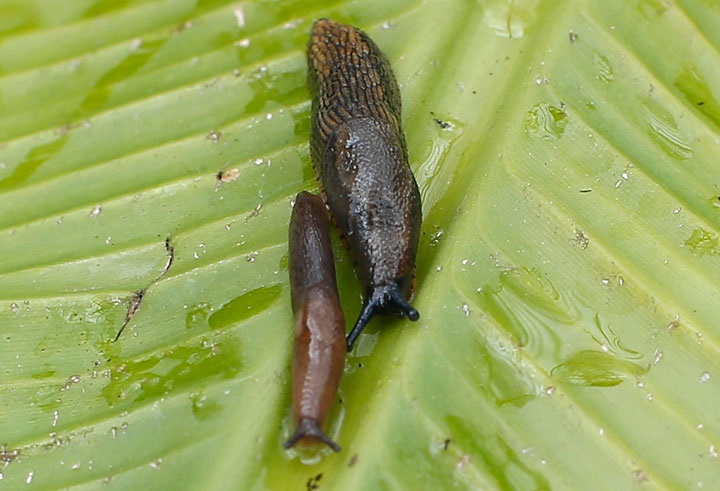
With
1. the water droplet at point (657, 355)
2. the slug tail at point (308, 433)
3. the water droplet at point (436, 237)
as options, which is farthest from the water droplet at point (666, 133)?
the slug tail at point (308, 433)

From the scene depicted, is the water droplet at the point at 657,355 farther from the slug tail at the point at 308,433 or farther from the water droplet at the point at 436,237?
the slug tail at the point at 308,433

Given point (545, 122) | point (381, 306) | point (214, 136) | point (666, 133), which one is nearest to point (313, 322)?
point (381, 306)

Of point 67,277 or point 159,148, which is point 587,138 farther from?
point 67,277

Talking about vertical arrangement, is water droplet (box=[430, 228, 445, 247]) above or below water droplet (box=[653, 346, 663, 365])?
below

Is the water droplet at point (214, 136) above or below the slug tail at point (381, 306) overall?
below

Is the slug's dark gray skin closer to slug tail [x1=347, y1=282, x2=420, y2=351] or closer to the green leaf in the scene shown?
slug tail [x1=347, y1=282, x2=420, y2=351]

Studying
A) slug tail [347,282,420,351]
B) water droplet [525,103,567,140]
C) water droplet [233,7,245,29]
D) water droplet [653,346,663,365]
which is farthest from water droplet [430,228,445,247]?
water droplet [233,7,245,29]

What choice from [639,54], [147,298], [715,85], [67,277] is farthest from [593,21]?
[67,277]

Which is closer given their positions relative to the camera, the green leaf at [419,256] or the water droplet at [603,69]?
the green leaf at [419,256]
